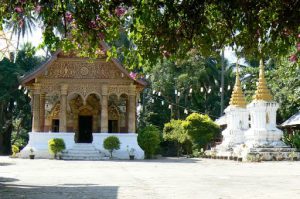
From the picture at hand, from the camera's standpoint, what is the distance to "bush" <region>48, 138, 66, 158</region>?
998 inches

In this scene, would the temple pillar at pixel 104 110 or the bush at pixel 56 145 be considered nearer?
the bush at pixel 56 145

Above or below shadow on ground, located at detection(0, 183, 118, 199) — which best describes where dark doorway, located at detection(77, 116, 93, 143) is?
above

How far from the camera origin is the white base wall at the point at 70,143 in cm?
2645

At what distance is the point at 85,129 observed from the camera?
30844 mm

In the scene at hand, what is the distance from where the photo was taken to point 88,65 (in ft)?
88.0

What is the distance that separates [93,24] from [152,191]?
3.85 metres

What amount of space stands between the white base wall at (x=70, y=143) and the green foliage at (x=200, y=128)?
5.79 meters

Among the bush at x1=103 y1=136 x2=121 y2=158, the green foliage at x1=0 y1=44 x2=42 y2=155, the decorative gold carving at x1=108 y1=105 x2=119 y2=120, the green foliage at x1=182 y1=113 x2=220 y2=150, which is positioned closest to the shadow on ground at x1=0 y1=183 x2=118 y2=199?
the bush at x1=103 y1=136 x2=121 y2=158

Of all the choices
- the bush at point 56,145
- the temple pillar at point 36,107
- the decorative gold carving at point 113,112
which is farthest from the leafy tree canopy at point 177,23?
the decorative gold carving at point 113,112

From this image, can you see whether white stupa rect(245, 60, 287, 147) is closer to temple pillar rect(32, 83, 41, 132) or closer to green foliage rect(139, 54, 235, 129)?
temple pillar rect(32, 83, 41, 132)

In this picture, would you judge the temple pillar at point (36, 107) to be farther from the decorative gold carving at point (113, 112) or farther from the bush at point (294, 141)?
the bush at point (294, 141)

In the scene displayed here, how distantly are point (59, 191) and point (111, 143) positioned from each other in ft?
55.7

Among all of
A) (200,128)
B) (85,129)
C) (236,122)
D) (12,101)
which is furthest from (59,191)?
(12,101)

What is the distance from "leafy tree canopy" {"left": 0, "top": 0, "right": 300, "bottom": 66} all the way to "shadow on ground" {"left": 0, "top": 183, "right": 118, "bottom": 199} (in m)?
2.73
